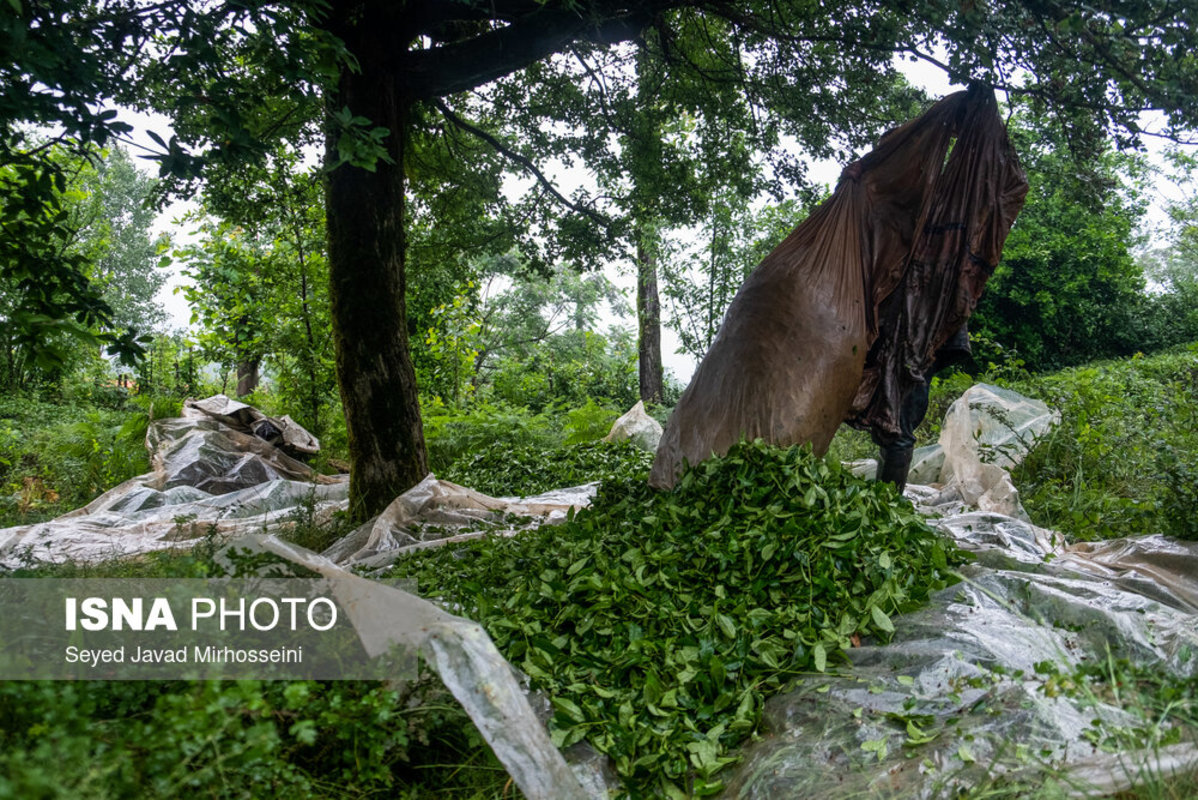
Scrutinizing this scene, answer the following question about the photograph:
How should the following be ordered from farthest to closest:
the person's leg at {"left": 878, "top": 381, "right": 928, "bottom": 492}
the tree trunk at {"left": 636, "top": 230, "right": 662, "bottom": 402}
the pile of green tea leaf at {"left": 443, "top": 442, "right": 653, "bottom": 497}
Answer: the tree trunk at {"left": 636, "top": 230, "right": 662, "bottom": 402}, the pile of green tea leaf at {"left": 443, "top": 442, "right": 653, "bottom": 497}, the person's leg at {"left": 878, "top": 381, "right": 928, "bottom": 492}

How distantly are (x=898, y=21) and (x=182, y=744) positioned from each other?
3659mm

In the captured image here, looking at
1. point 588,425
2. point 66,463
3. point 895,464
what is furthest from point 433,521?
point 66,463

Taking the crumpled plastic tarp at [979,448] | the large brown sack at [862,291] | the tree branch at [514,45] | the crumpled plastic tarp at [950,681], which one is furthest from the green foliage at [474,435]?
the crumpled plastic tarp at [950,681]

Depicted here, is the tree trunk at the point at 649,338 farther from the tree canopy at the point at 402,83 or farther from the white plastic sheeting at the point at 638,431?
the tree canopy at the point at 402,83

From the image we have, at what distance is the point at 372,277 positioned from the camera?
4090mm

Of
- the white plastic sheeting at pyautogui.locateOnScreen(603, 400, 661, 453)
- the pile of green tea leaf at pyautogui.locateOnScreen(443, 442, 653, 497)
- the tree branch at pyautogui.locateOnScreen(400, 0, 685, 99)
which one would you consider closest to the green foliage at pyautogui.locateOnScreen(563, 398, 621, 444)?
the white plastic sheeting at pyautogui.locateOnScreen(603, 400, 661, 453)

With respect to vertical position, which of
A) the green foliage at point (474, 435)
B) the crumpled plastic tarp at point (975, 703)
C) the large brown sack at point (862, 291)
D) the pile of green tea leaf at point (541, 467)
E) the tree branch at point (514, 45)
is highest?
the tree branch at point (514, 45)

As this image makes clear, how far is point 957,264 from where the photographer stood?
3.36 metres

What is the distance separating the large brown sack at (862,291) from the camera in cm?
311

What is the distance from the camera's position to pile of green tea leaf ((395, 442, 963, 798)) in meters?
1.85

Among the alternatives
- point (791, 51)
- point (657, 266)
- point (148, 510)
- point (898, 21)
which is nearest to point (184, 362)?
point (148, 510)

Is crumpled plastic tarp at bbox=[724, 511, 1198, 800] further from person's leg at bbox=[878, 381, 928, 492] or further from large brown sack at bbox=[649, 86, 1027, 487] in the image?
person's leg at bbox=[878, 381, 928, 492]

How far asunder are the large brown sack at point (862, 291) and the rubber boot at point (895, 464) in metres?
0.18

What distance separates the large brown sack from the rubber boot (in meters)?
0.18
